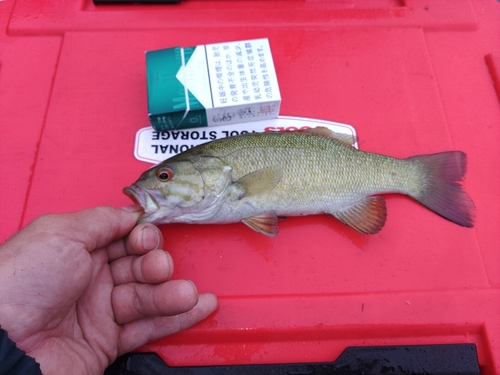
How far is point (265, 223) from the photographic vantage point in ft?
6.20

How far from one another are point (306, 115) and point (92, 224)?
4.82 feet

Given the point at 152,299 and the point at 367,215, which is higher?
the point at 367,215

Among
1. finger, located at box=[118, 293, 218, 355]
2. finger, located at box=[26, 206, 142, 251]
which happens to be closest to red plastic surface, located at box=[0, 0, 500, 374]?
finger, located at box=[118, 293, 218, 355]

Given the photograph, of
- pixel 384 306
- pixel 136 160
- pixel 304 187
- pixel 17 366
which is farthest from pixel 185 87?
pixel 384 306

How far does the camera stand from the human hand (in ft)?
4.59

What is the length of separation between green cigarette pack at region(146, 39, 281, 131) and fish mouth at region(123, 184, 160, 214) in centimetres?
49

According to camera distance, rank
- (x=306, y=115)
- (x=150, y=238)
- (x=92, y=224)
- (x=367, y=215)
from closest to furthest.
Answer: (x=92, y=224), (x=150, y=238), (x=367, y=215), (x=306, y=115)

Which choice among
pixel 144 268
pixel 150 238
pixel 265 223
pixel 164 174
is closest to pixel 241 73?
pixel 164 174

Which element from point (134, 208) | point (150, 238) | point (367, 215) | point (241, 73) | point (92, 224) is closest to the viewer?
point (92, 224)

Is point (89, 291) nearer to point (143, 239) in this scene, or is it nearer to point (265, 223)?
point (143, 239)

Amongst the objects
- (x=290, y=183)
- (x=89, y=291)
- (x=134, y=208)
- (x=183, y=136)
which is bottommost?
(x=89, y=291)

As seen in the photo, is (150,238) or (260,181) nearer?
(150,238)

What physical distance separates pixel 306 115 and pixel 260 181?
726mm

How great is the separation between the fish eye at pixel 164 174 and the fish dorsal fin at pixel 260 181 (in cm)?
36
